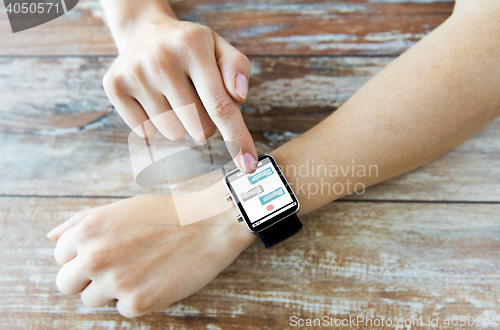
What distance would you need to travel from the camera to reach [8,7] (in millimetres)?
978

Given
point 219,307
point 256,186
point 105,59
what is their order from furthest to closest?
point 105,59 → point 219,307 → point 256,186

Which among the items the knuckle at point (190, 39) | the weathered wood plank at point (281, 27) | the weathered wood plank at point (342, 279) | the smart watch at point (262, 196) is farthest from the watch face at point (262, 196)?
Result: the weathered wood plank at point (281, 27)

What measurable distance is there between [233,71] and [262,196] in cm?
29

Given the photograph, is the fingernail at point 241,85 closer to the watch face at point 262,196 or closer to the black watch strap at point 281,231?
the watch face at point 262,196

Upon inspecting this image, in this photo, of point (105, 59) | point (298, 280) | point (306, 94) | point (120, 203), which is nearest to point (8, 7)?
point (105, 59)

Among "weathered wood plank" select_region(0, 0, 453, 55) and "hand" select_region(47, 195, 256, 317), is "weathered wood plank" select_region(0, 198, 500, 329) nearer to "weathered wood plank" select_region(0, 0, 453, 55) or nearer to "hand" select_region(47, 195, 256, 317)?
"hand" select_region(47, 195, 256, 317)

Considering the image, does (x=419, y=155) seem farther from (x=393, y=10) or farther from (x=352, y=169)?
(x=393, y=10)

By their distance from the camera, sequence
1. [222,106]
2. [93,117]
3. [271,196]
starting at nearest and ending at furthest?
[222,106] → [271,196] → [93,117]

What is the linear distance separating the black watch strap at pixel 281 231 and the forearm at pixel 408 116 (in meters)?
0.05

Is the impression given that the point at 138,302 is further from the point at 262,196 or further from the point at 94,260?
the point at 262,196

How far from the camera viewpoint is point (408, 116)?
2.37ft

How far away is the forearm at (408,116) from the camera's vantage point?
70cm

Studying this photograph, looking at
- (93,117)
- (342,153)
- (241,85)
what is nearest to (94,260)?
(93,117)

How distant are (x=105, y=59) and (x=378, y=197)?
0.89m
